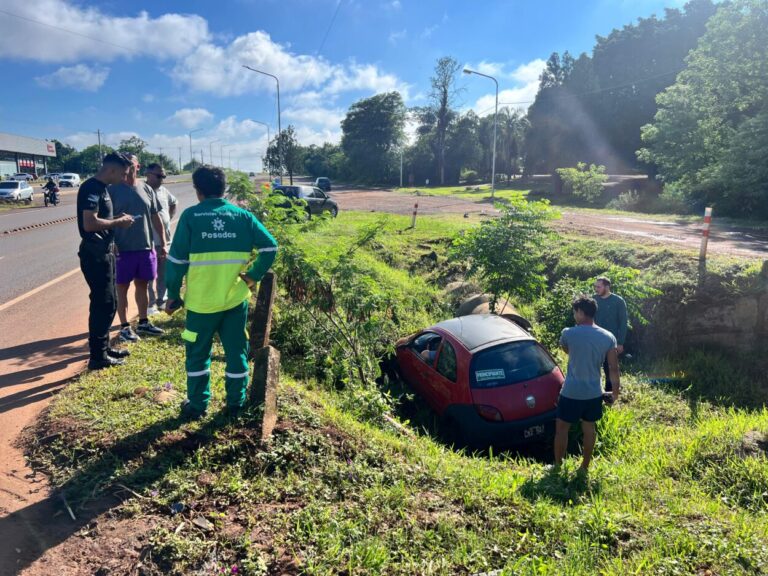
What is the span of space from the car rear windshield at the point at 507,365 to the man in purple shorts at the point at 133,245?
3850 mm

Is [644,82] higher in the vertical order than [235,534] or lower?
higher

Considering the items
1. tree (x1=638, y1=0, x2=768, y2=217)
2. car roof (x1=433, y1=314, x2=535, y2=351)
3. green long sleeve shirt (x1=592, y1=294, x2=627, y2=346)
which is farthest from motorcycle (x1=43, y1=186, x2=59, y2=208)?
tree (x1=638, y1=0, x2=768, y2=217)

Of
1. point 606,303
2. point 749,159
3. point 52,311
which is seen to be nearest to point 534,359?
point 606,303

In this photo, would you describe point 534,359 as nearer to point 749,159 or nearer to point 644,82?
point 749,159

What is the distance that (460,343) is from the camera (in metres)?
5.80

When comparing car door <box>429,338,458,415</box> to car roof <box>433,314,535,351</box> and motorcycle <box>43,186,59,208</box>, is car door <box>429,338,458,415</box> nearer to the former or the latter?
car roof <box>433,314,535,351</box>

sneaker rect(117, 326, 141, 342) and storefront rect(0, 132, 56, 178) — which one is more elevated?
storefront rect(0, 132, 56, 178)

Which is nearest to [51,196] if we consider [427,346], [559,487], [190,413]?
[427,346]

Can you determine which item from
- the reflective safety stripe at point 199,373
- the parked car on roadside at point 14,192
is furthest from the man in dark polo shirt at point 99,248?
the parked car on roadside at point 14,192

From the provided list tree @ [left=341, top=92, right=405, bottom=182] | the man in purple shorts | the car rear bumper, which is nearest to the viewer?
the car rear bumper

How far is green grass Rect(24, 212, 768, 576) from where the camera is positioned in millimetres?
2721

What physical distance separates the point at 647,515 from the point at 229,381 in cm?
312

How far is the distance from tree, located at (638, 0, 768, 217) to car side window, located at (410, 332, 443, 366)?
1614 cm

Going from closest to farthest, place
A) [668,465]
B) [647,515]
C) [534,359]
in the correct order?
[647,515] < [668,465] < [534,359]
